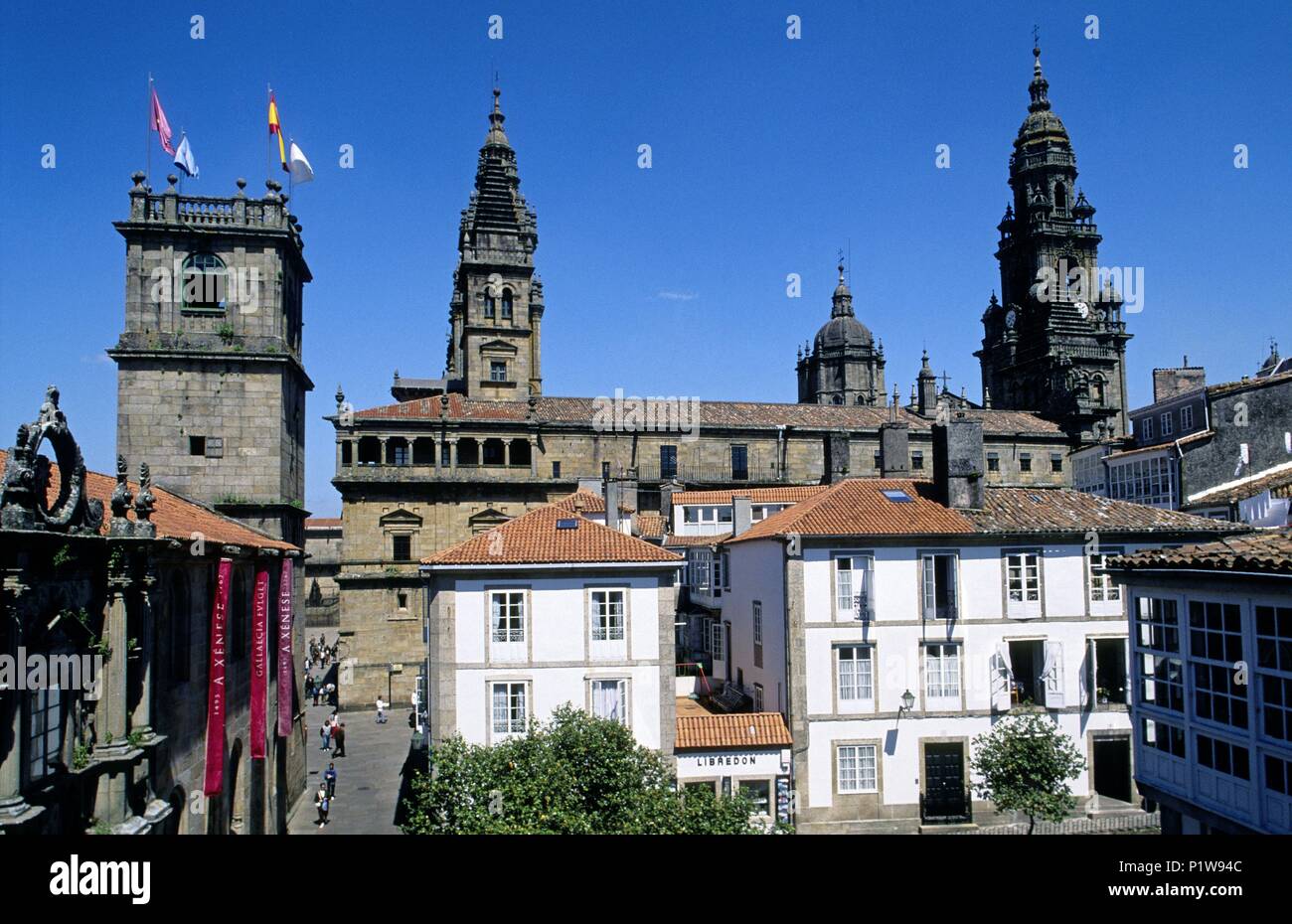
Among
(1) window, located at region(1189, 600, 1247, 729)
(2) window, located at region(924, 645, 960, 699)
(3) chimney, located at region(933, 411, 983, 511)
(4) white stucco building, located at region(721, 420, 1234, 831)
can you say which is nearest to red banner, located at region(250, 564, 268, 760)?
(4) white stucco building, located at region(721, 420, 1234, 831)

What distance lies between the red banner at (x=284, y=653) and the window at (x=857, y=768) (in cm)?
1698

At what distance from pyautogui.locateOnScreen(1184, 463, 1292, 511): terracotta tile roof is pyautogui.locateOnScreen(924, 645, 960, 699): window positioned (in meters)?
10.5

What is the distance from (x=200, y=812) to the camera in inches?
735

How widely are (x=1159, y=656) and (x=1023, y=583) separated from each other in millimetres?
12082

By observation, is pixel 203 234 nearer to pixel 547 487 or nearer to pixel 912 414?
pixel 547 487

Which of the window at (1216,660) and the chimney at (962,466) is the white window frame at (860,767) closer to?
Answer: the chimney at (962,466)

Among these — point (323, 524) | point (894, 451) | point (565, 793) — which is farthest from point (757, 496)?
point (323, 524)

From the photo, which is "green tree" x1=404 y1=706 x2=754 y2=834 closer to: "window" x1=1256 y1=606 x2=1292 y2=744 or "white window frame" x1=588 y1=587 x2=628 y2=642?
"white window frame" x1=588 y1=587 x2=628 y2=642

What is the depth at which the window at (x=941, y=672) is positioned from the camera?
27172mm

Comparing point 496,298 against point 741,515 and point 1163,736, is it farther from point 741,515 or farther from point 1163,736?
point 1163,736

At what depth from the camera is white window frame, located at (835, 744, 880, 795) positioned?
2657 cm

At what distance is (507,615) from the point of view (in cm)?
2512

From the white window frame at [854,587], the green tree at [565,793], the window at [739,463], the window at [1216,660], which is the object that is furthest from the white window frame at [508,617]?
the window at [739,463]

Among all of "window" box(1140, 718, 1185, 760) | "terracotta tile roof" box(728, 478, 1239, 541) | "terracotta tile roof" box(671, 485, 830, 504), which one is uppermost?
"terracotta tile roof" box(671, 485, 830, 504)
